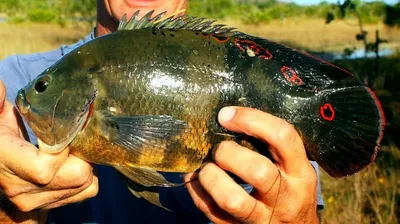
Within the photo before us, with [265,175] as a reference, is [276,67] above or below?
above

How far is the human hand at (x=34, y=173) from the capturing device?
2.27 m

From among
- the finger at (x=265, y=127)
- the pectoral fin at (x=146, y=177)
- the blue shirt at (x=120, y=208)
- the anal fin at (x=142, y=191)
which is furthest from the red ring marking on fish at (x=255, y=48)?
the blue shirt at (x=120, y=208)

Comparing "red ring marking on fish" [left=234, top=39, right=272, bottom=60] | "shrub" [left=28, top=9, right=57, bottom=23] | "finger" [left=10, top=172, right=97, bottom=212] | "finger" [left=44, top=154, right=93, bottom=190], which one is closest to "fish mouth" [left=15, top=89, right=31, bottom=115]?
"finger" [left=44, top=154, right=93, bottom=190]

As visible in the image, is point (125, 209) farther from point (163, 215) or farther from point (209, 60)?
point (209, 60)

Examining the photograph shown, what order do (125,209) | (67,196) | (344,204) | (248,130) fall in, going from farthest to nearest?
(344,204), (125,209), (67,196), (248,130)

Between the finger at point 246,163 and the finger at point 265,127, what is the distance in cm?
7

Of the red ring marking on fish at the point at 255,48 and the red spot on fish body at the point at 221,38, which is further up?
the red spot on fish body at the point at 221,38

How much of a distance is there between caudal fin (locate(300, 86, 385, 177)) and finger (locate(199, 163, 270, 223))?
0.36m

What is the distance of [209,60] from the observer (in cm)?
232

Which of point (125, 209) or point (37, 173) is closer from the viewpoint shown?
point (37, 173)

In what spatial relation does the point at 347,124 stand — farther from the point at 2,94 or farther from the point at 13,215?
the point at 13,215

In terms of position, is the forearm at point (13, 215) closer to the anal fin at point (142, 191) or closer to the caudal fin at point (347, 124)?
the anal fin at point (142, 191)

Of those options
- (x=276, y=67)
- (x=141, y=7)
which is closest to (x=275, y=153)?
(x=276, y=67)

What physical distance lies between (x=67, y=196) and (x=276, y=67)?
1.12m
